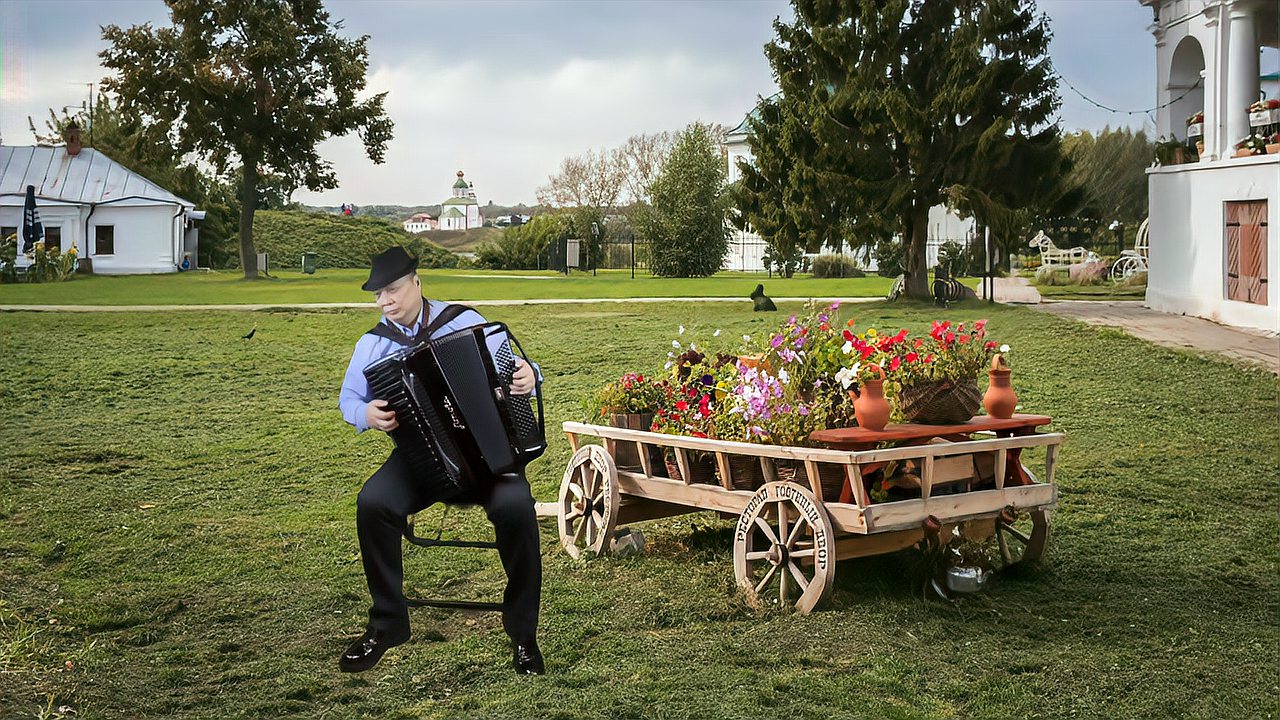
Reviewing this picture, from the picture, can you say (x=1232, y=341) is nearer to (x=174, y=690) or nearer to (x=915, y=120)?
(x=915, y=120)

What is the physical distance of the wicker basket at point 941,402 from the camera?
491 cm

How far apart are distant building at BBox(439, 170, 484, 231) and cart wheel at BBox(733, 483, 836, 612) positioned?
2.09 m

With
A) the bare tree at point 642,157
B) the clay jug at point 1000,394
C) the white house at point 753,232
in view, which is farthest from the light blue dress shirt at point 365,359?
the white house at point 753,232

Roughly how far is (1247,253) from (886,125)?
3.04m

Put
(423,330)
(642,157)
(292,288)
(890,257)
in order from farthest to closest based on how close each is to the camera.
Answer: (890,257)
(642,157)
(292,288)
(423,330)

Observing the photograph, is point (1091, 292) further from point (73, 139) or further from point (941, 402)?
point (73, 139)

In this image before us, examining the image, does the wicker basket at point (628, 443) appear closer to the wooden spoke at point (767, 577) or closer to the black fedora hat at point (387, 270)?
the wooden spoke at point (767, 577)

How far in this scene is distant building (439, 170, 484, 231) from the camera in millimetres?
6094

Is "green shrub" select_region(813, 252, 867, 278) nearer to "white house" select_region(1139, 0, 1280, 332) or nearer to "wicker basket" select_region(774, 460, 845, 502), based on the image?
"white house" select_region(1139, 0, 1280, 332)

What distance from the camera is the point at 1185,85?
830cm

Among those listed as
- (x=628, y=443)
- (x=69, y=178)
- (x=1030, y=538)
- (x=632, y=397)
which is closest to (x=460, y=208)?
(x=632, y=397)

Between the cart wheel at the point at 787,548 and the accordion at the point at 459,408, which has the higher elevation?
the accordion at the point at 459,408

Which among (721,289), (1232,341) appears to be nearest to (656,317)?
(721,289)

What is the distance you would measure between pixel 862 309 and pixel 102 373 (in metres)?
3.95
